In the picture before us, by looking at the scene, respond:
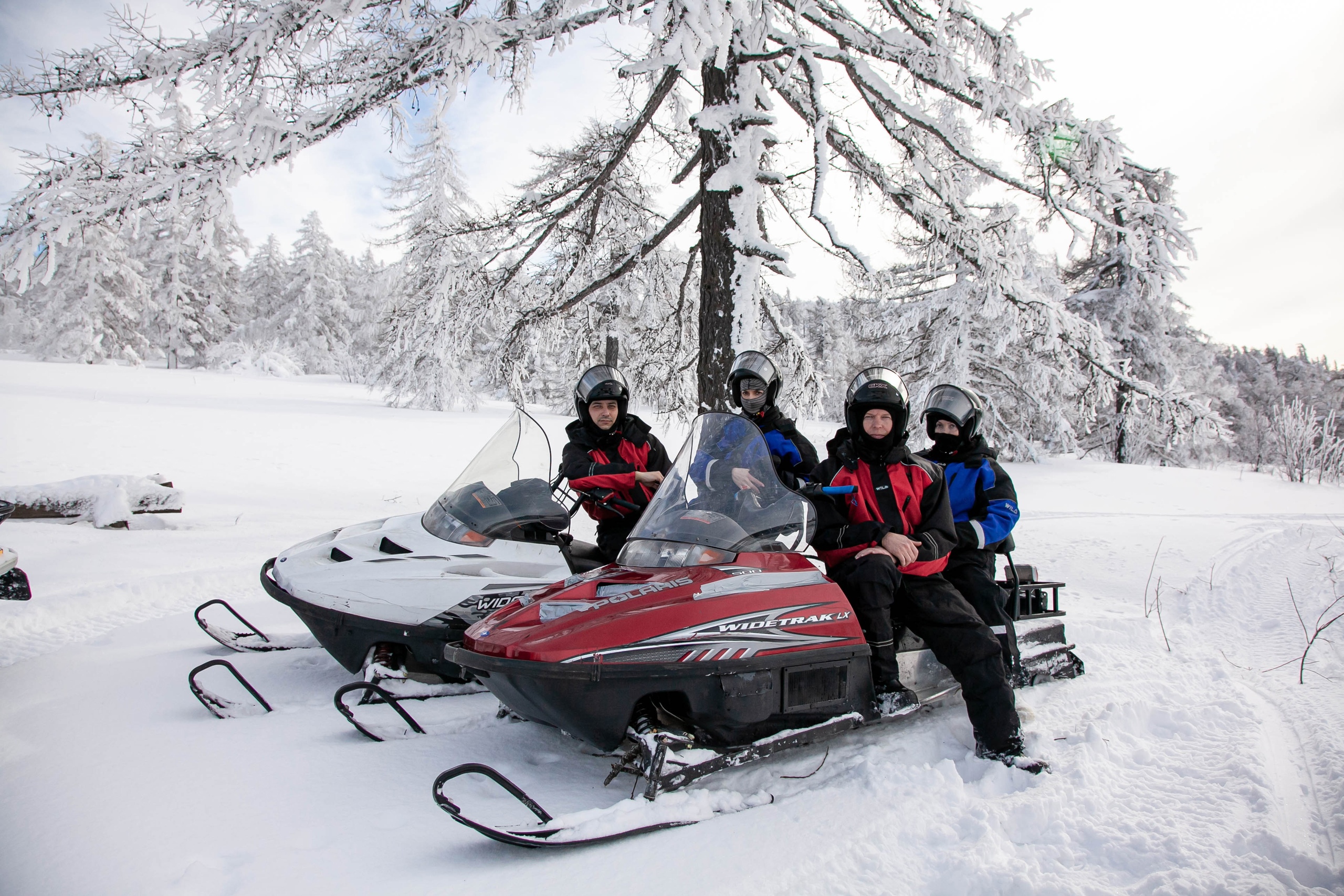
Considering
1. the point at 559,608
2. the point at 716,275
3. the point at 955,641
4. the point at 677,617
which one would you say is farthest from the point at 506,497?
the point at 716,275

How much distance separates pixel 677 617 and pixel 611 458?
6.24 ft

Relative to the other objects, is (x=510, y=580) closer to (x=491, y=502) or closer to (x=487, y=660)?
(x=491, y=502)

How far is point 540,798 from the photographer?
101 inches

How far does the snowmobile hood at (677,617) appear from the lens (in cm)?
240

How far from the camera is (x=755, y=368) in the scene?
4367 mm

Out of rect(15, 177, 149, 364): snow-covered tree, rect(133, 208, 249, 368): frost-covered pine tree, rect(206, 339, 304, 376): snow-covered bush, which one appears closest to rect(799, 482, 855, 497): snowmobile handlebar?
rect(15, 177, 149, 364): snow-covered tree

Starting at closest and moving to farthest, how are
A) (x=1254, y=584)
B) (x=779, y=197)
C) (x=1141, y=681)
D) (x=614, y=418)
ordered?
(x=1141, y=681)
(x=614, y=418)
(x=1254, y=584)
(x=779, y=197)

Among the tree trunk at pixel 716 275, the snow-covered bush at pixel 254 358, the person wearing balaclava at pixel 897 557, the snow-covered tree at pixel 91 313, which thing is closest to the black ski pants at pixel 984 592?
the person wearing balaclava at pixel 897 557

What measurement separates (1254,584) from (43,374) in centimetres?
2576

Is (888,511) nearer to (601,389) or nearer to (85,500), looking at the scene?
(601,389)

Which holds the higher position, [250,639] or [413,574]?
[413,574]

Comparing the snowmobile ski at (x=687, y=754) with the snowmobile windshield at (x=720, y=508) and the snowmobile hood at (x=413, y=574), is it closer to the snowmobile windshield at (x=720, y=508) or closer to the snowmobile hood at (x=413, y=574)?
the snowmobile windshield at (x=720, y=508)

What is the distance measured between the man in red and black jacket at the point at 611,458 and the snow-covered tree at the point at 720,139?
1.68 metres

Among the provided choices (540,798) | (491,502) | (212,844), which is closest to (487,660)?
(540,798)
